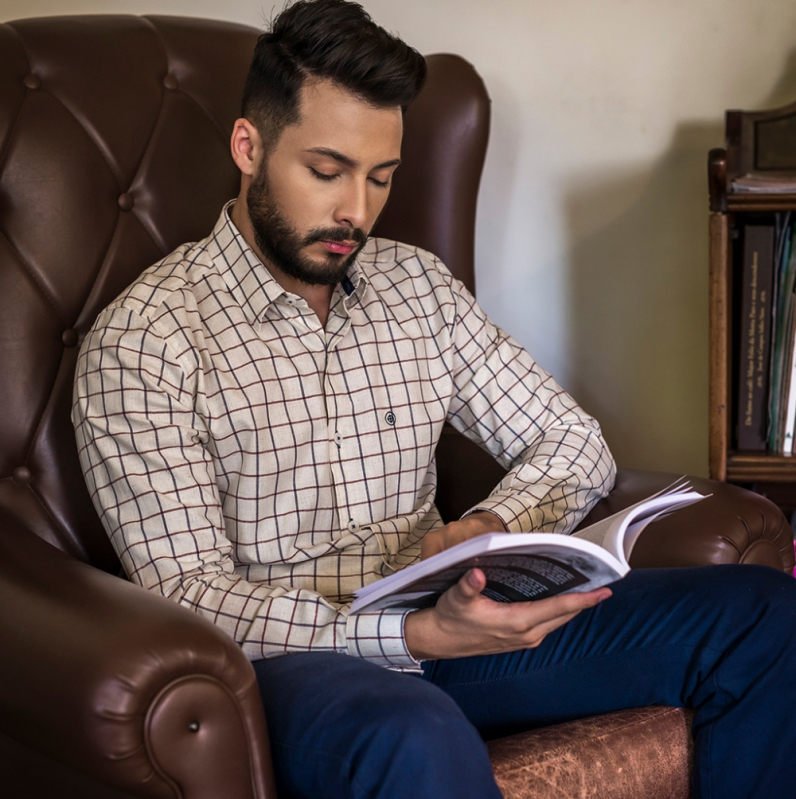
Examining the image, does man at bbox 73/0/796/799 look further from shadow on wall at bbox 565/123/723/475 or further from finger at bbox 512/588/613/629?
shadow on wall at bbox 565/123/723/475

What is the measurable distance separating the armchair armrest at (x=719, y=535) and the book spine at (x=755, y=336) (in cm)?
32

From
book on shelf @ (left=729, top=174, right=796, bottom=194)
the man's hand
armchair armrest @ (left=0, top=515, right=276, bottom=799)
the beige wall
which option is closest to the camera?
armchair armrest @ (left=0, top=515, right=276, bottom=799)

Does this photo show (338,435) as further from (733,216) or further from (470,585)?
(733,216)

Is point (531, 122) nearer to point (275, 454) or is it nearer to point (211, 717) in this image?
point (275, 454)

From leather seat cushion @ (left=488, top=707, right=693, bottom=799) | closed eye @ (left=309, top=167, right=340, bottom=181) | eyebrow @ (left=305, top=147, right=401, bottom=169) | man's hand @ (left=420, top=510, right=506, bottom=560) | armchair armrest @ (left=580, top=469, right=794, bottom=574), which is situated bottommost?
leather seat cushion @ (left=488, top=707, right=693, bottom=799)

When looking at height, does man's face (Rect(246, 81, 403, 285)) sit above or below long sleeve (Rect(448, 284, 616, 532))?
above

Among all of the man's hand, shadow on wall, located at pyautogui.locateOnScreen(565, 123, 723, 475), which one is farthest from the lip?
shadow on wall, located at pyautogui.locateOnScreen(565, 123, 723, 475)

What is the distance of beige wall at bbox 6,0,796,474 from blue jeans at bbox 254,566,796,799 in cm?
78

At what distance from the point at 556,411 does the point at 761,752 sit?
0.57m

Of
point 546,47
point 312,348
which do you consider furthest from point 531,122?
point 312,348

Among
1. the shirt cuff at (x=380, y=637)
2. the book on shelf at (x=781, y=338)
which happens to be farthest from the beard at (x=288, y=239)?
the book on shelf at (x=781, y=338)

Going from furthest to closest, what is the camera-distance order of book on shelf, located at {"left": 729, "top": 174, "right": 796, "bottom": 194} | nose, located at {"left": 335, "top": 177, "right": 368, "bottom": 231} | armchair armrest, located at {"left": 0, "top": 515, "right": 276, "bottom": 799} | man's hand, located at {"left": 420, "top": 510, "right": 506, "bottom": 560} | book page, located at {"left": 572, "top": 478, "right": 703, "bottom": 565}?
book on shelf, located at {"left": 729, "top": 174, "right": 796, "bottom": 194}, nose, located at {"left": 335, "top": 177, "right": 368, "bottom": 231}, man's hand, located at {"left": 420, "top": 510, "right": 506, "bottom": 560}, book page, located at {"left": 572, "top": 478, "right": 703, "bottom": 565}, armchair armrest, located at {"left": 0, "top": 515, "right": 276, "bottom": 799}

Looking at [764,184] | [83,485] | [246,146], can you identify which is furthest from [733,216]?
[83,485]

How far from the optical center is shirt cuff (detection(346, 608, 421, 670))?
1.01m
